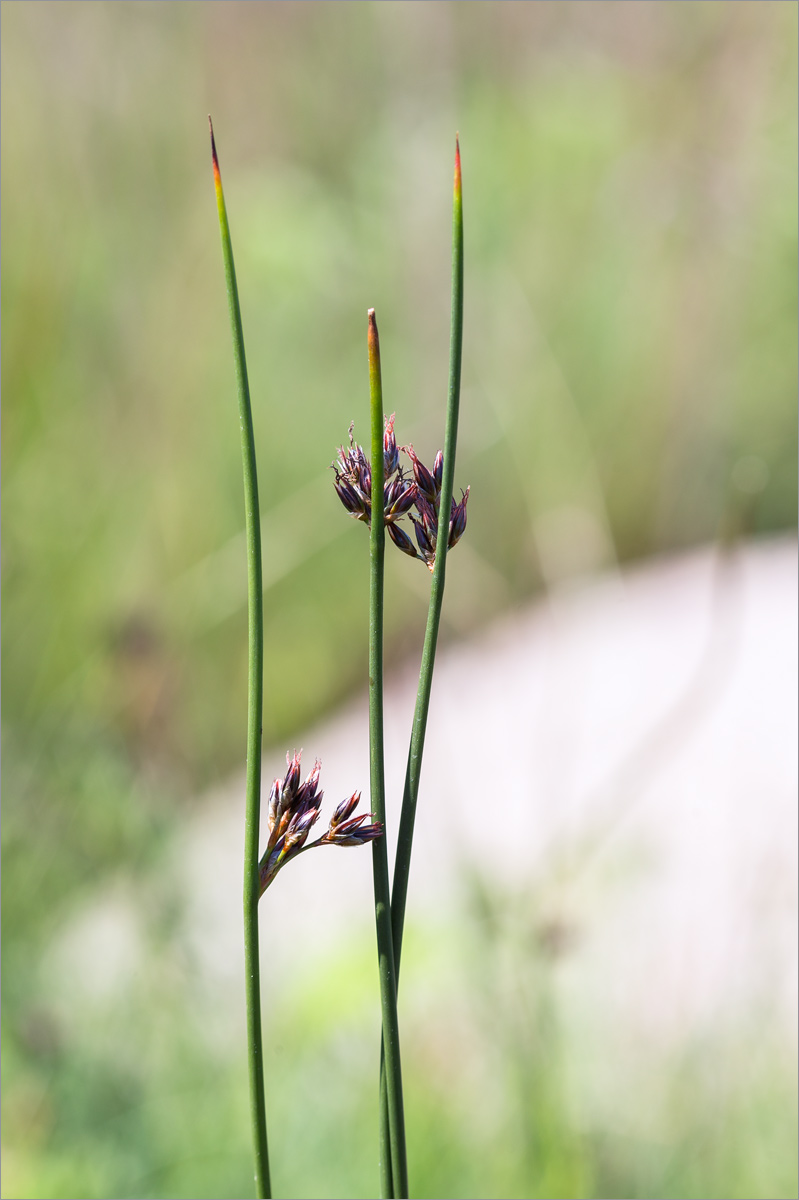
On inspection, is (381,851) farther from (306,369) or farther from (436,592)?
(306,369)

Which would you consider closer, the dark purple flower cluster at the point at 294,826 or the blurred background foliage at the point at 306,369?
the dark purple flower cluster at the point at 294,826

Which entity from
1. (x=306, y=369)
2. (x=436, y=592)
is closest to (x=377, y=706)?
(x=436, y=592)

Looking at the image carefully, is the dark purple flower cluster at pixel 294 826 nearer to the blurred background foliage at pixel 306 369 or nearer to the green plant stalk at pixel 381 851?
the green plant stalk at pixel 381 851

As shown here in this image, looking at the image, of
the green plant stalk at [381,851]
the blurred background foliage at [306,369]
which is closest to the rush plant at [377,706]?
the green plant stalk at [381,851]

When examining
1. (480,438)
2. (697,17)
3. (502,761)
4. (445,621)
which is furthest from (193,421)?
(697,17)

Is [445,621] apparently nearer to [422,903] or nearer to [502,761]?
[502,761]

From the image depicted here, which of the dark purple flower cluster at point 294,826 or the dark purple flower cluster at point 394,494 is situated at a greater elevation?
the dark purple flower cluster at point 394,494
